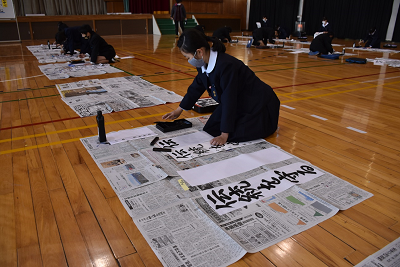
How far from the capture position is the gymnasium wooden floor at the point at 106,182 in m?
1.28

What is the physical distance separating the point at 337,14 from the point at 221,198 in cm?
1270

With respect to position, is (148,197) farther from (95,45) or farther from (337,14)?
(337,14)

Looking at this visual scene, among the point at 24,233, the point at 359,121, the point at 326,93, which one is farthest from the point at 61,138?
the point at 326,93

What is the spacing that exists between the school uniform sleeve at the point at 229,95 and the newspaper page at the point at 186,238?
761 millimetres

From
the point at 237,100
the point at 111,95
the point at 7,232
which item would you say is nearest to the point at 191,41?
the point at 237,100

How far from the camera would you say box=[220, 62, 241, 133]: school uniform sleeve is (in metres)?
2.07

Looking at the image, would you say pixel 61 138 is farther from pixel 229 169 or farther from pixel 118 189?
pixel 229 169

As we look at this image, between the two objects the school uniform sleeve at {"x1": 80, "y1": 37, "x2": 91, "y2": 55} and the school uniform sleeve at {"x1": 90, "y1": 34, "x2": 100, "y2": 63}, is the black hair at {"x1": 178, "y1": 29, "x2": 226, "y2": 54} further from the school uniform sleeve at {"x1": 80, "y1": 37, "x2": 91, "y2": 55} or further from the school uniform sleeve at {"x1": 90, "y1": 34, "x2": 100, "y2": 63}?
the school uniform sleeve at {"x1": 80, "y1": 37, "x2": 91, "y2": 55}

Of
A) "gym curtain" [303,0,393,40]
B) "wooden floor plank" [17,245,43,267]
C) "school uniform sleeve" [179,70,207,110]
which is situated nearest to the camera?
"wooden floor plank" [17,245,43,267]

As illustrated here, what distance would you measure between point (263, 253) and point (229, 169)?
700 mm

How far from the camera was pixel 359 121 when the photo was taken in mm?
2871

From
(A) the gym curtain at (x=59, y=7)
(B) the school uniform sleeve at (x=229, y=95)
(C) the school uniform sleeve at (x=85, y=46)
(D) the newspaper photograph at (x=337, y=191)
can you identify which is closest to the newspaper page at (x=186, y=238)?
(D) the newspaper photograph at (x=337, y=191)

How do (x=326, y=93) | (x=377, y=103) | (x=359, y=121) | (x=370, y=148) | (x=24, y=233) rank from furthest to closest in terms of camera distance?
(x=326, y=93), (x=377, y=103), (x=359, y=121), (x=370, y=148), (x=24, y=233)

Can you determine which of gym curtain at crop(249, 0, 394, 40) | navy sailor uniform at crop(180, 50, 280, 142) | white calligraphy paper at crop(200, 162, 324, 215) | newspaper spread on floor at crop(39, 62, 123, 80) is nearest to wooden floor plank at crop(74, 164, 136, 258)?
white calligraphy paper at crop(200, 162, 324, 215)
